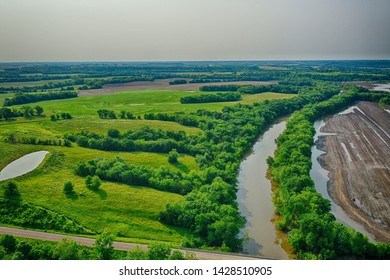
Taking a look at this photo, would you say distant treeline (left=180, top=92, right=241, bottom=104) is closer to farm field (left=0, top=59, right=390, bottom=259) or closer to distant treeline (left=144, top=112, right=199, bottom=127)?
farm field (left=0, top=59, right=390, bottom=259)

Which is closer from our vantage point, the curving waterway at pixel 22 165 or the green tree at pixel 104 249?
the green tree at pixel 104 249

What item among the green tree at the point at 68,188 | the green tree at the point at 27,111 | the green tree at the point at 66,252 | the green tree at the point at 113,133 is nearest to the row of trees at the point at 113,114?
the green tree at the point at 113,133

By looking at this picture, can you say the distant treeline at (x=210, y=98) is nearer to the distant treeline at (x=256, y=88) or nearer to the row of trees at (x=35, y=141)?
the distant treeline at (x=256, y=88)

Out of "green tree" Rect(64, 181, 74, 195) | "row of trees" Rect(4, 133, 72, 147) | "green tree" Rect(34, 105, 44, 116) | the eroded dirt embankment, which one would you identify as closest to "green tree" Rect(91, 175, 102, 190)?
"green tree" Rect(64, 181, 74, 195)

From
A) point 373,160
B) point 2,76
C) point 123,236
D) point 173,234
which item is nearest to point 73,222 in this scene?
point 123,236

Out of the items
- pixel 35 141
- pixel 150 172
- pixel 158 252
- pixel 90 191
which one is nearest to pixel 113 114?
pixel 35 141
